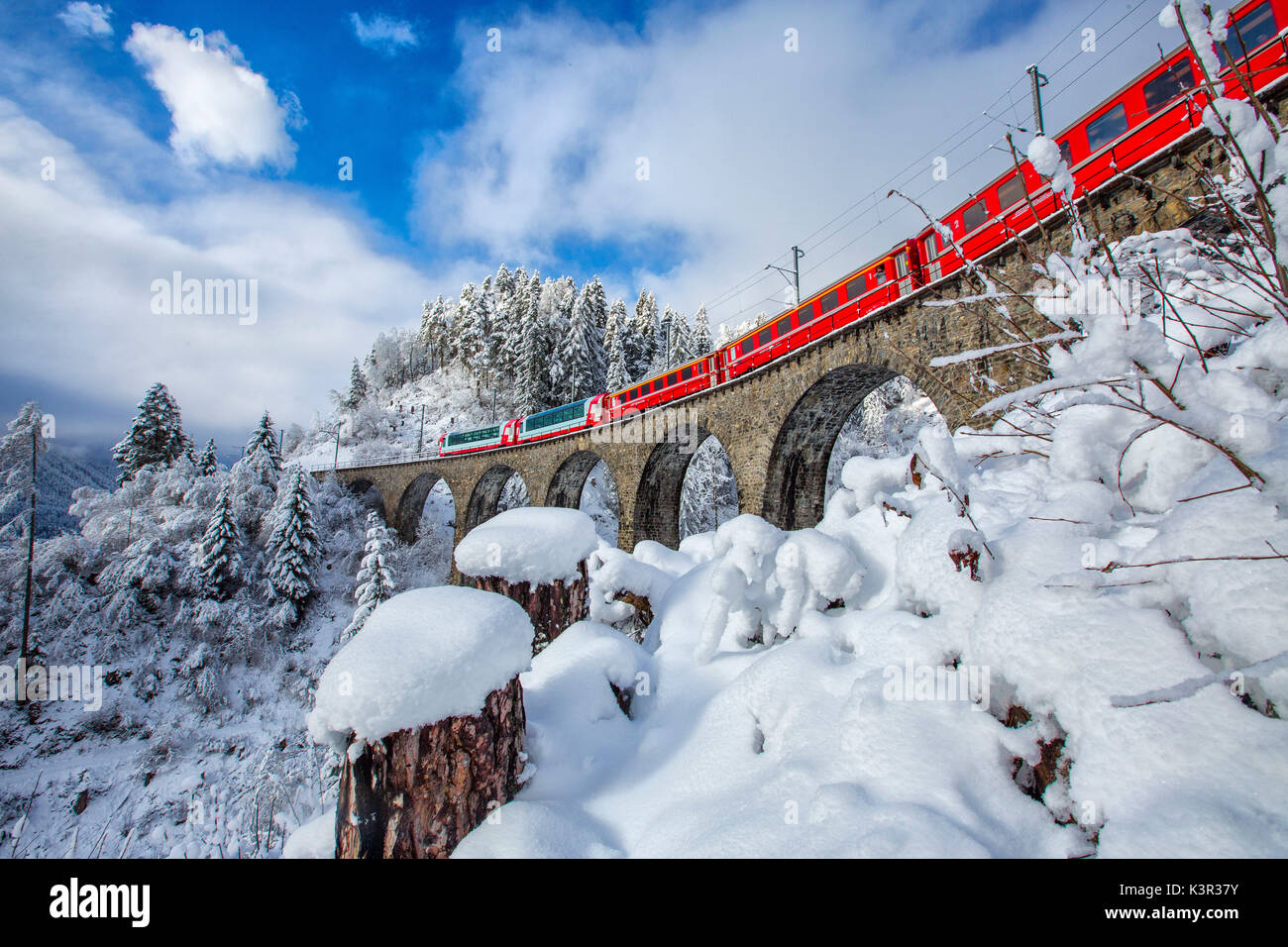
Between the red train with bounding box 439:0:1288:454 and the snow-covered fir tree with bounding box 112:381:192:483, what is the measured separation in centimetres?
2861

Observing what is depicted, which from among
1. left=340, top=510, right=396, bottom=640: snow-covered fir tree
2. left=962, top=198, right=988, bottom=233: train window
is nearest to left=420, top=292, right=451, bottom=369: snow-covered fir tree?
left=340, top=510, right=396, bottom=640: snow-covered fir tree

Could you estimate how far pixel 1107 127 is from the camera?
700 centimetres

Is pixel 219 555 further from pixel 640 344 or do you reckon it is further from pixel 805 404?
pixel 640 344

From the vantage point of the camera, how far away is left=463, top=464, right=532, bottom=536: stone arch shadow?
1026 inches

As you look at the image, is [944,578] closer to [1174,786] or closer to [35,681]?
[1174,786]

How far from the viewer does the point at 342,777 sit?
8.41 feet

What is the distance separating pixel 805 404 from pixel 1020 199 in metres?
8.66

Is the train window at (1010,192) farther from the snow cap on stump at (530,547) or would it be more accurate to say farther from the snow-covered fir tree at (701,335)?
the snow-covered fir tree at (701,335)

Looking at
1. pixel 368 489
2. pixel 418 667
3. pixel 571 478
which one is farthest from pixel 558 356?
pixel 418 667

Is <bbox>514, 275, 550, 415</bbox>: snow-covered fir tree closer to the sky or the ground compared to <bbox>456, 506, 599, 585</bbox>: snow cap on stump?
closer to the sky

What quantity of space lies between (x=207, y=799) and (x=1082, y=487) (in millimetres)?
18374

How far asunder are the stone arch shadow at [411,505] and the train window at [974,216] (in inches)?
Answer: 1036

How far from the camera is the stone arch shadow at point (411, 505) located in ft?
96.9

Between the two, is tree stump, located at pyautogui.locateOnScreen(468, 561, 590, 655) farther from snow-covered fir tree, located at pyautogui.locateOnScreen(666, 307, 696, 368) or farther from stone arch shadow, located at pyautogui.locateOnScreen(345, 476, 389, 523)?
snow-covered fir tree, located at pyautogui.locateOnScreen(666, 307, 696, 368)
